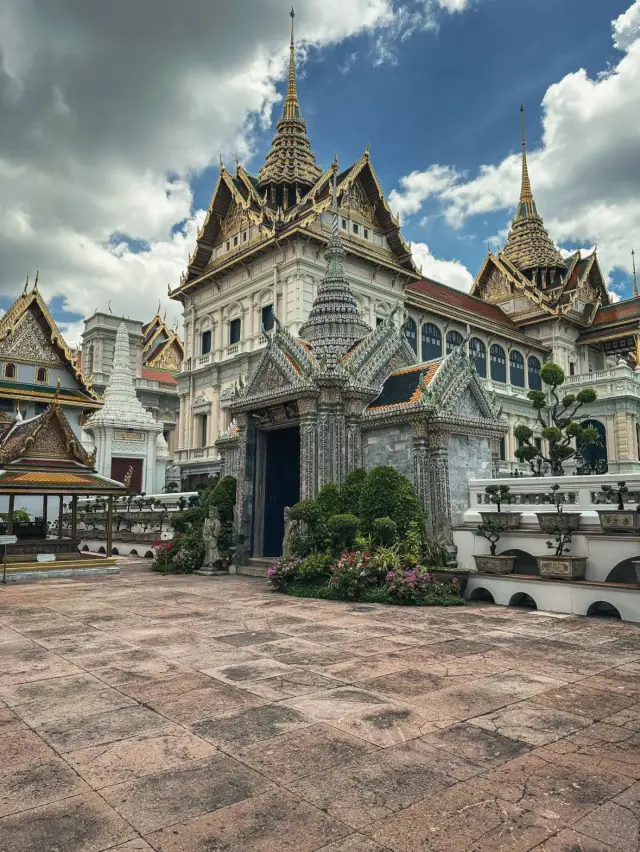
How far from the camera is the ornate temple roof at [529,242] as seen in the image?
168ft

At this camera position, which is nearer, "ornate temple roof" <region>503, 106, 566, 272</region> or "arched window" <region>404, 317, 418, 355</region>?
"arched window" <region>404, 317, 418, 355</region>

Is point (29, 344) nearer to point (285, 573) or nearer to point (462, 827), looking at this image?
point (285, 573)

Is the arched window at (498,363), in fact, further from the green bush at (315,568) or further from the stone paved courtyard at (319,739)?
the stone paved courtyard at (319,739)

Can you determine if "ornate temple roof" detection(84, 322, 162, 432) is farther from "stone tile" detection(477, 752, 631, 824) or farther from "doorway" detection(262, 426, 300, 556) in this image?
"stone tile" detection(477, 752, 631, 824)

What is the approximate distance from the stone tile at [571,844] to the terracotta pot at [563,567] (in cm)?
658

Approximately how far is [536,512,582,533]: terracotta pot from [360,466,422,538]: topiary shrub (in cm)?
230

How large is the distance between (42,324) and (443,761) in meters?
32.6

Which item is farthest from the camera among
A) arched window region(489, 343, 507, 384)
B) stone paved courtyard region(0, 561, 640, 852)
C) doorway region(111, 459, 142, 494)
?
arched window region(489, 343, 507, 384)

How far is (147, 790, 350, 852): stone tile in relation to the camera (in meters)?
2.77

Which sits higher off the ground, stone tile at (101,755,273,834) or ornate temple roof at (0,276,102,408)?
ornate temple roof at (0,276,102,408)

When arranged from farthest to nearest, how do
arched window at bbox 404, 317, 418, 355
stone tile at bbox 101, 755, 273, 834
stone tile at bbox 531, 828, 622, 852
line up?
arched window at bbox 404, 317, 418, 355 < stone tile at bbox 101, 755, 273, 834 < stone tile at bbox 531, 828, 622, 852

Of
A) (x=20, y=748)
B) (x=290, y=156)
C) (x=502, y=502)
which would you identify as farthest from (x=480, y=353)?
(x=20, y=748)

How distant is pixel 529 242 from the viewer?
52.2m

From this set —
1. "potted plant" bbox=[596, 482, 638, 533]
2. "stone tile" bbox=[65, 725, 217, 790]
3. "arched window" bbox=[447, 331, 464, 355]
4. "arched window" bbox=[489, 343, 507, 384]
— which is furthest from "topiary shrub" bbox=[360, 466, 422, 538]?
"arched window" bbox=[489, 343, 507, 384]
